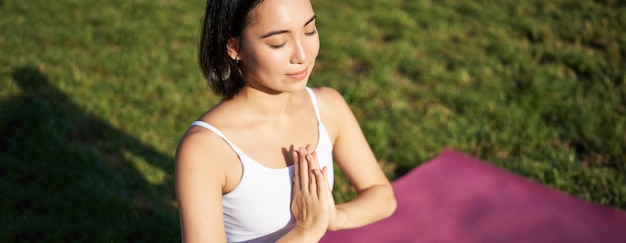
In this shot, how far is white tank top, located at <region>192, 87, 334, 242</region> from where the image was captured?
241cm

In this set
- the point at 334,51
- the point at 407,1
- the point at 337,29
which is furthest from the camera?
the point at 407,1

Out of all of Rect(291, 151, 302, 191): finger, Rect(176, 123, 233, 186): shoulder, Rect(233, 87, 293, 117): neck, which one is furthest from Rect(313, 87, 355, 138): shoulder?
Rect(176, 123, 233, 186): shoulder

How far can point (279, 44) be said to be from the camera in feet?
7.36

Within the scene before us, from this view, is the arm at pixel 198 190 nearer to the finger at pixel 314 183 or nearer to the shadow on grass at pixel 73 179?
the finger at pixel 314 183

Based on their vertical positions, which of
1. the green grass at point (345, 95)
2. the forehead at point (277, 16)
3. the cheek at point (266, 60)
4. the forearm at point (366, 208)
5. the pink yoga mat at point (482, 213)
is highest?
the forehead at point (277, 16)

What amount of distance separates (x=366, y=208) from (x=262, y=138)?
0.58 meters

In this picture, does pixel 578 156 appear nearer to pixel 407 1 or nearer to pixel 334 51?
pixel 334 51

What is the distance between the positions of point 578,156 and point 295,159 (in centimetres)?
265

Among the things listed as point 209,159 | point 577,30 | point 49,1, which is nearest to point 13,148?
point 209,159

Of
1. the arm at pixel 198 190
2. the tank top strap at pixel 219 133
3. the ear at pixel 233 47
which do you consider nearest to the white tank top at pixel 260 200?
the tank top strap at pixel 219 133

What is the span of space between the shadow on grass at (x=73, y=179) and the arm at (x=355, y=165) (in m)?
1.17

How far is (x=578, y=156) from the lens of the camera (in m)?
4.30

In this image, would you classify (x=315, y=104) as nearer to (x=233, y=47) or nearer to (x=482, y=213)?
(x=233, y=47)

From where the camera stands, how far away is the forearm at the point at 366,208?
266 centimetres
